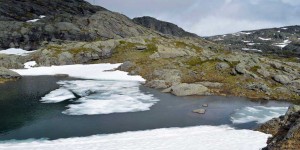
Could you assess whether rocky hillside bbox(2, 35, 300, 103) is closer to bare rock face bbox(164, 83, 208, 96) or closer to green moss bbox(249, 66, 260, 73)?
bare rock face bbox(164, 83, 208, 96)

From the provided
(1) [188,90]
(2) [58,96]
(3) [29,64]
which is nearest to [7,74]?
(3) [29,64]

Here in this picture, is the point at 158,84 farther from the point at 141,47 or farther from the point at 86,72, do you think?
the point at 141,47

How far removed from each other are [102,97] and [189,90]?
18.7 metres

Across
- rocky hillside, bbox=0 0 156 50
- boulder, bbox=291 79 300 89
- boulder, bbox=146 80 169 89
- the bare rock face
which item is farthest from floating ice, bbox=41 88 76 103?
rocky hillside, bbox=0 0 156 50

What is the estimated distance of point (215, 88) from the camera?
3000 inches

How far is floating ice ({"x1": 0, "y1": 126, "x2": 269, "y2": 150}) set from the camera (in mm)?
36469

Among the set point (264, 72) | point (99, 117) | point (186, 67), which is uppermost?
point (186, 67)

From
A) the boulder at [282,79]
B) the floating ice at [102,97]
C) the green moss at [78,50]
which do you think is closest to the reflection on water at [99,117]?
the floating ice at [102,97]

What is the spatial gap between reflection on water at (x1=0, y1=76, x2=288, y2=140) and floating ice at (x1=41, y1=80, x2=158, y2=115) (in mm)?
2101

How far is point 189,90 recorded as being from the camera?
71625 mm

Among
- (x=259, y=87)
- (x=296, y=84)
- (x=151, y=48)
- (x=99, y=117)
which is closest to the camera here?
(x=99, y=117)

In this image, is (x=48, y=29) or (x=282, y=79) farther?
(x=48, y=29)

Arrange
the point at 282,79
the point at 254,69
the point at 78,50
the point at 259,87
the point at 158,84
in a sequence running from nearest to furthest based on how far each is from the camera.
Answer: the point at 259,87
the point at 158,84
the point at 282,79
the point at 254,69
the point at 78,50

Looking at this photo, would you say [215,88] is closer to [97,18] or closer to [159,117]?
[159,117]
